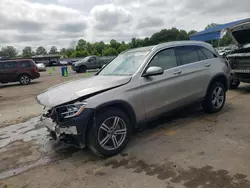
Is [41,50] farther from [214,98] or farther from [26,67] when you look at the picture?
[214,98]

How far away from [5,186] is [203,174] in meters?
2.70

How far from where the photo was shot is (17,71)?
15.3m

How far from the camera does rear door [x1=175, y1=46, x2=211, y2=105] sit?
15.1ft

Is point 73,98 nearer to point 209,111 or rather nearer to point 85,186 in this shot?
point 85,186

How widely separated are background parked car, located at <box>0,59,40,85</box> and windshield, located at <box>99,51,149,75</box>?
12.5 meters

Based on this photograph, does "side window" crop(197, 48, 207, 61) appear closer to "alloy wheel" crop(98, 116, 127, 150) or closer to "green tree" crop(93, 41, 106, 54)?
"alloy wheel" crop(98, 116, 127, 150)

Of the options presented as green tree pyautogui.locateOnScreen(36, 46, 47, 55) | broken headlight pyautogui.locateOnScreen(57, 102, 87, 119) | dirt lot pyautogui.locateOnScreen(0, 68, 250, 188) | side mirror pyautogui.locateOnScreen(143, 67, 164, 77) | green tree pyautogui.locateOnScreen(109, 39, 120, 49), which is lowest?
dirt lot pyautogui.locateOnScreen(0, 68, 250, 188)

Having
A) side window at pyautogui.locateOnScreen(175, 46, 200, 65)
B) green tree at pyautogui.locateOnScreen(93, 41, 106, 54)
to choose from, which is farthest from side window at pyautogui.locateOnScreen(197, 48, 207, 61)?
green tree at pyautogui.locateOnScreen(93, 41, 106, 54)

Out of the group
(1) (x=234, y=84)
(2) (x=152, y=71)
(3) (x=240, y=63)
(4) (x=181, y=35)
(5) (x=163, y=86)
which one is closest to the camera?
(2) (x=152, y=71)

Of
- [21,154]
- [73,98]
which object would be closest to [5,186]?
[21,154]

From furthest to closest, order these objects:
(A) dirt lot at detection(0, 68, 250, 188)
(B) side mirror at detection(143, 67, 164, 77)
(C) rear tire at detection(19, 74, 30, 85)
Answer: (C) rear tire at detection(19, 74, 30, 85)
(B) side mirror at detection(143, 67, 164, 77)
(A) dirt lot at detection(0, 68, 250, 188)

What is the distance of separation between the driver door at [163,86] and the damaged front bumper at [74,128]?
1146 millimetres

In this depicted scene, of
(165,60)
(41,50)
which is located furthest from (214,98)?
(41,50)

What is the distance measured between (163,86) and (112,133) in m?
1.35
